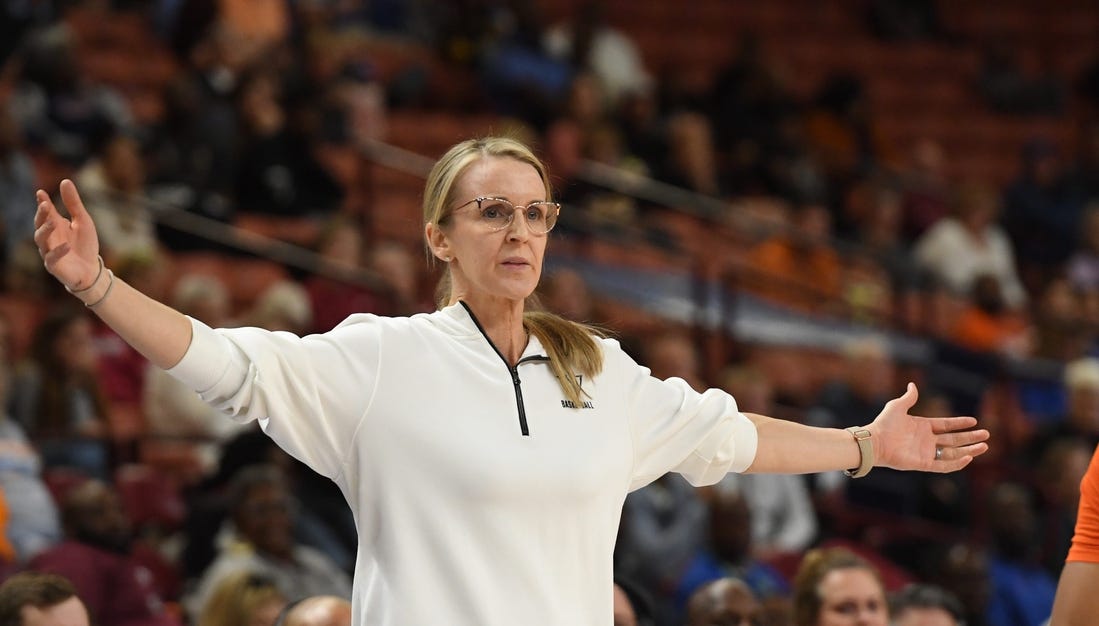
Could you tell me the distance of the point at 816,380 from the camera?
10.3 metres

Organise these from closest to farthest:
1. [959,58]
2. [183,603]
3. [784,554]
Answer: [183,603] < [784,554] < [959,58]

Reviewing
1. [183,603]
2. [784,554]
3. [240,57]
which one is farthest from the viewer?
[240,57]

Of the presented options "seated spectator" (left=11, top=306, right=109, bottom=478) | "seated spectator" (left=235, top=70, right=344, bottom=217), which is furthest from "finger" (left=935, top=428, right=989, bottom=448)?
"seated spectator" (left=235, top=70, right=344, bottom=217)

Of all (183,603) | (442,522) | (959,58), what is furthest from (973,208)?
(442,522)

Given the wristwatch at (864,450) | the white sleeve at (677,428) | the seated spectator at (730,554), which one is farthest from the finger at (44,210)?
the seated spectator at (730,554)

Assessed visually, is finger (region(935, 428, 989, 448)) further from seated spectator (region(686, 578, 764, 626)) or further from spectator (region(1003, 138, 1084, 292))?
spectator (region(1003, 138, 1084, 292))

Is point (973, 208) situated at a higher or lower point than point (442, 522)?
higher

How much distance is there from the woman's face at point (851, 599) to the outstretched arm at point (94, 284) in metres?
2.77

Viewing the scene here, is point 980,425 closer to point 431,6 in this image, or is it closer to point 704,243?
point 704,243

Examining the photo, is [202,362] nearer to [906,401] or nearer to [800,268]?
[906,401]

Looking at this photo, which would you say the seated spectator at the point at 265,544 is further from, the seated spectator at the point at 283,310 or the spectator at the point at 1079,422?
the spectator at the point at 1079,422

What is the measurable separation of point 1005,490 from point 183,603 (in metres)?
3.88

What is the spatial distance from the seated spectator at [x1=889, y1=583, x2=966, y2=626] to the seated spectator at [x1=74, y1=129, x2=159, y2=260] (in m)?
3.94

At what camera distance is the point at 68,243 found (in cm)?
265
